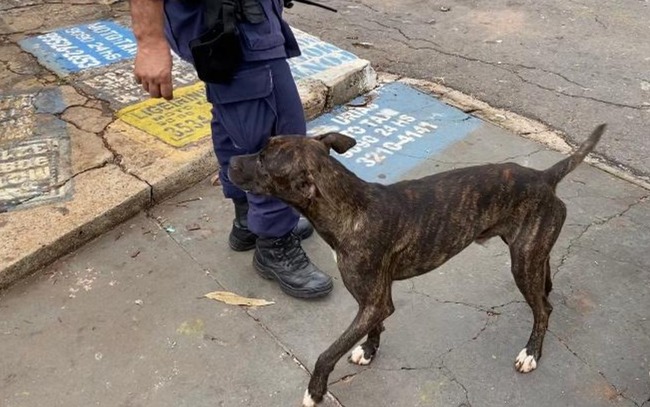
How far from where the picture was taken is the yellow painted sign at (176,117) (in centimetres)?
418

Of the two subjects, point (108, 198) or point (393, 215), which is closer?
point (393, 215)

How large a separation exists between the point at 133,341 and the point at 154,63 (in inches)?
47.6

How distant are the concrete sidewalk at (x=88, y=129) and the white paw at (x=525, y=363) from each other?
211cm

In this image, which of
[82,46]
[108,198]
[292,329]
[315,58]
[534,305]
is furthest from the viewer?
[82,46]

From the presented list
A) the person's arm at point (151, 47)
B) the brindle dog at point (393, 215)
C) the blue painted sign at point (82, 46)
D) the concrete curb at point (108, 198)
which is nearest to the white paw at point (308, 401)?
the brindle dog at point (393, 215)

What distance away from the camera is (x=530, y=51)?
6.00 m

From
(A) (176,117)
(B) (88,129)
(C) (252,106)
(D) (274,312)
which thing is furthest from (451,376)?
(B) (88,129)

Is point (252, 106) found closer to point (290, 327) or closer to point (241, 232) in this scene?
point (241, 232)

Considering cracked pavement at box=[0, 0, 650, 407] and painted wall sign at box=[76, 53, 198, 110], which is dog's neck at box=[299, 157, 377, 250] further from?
painted wall sign at box=[76, 53, 198, 110]

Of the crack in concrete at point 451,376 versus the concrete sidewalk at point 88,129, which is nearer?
the crack in concrete at point 451,376

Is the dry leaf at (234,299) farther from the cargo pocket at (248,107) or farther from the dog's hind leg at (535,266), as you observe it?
the dog's hind leg at (535,266)

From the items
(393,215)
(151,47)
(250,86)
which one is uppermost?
(151,47)

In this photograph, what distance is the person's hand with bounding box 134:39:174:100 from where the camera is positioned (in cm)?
259

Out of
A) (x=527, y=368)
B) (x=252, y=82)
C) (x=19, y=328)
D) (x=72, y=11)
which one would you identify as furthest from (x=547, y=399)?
(x=72, y=11)
